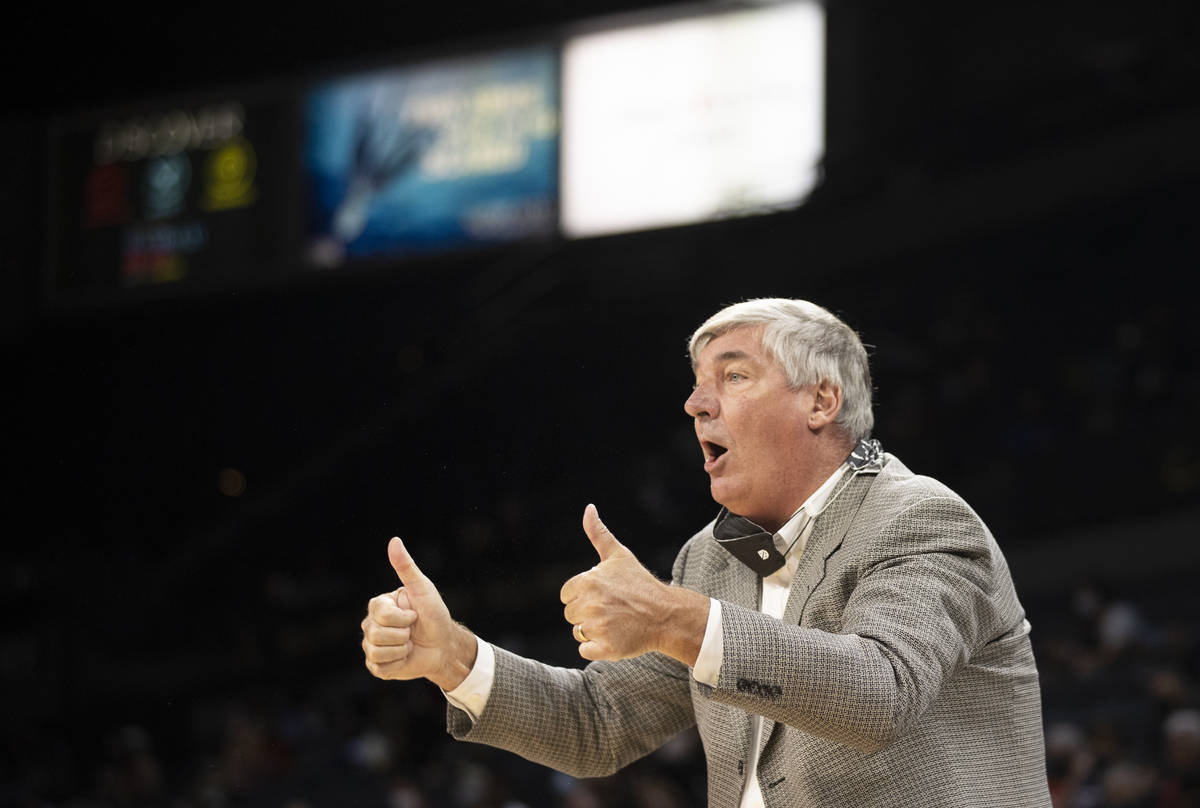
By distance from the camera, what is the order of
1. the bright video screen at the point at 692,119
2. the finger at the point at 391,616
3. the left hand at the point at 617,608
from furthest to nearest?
the bright video screen at the point at 692,119
the finger at the point at 391,616
the left hand at the point at 617,608

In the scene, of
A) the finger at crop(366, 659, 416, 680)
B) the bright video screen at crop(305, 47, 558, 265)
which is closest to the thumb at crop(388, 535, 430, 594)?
the finger at crop(366, 659, 416, 680)

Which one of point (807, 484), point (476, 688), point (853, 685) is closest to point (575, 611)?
point (853, 685)

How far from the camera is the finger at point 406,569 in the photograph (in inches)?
77.0

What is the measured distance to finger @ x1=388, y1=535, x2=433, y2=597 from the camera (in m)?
1.96

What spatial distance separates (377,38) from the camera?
11031mm

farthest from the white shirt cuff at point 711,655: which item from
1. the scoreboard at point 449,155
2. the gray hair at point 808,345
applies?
the scoreboard at point 449,155

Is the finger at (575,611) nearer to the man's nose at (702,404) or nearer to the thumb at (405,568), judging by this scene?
the thumb at (405,568)

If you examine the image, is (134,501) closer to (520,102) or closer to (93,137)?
(93,137)

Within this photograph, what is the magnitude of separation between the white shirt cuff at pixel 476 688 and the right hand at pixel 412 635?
0.01 m

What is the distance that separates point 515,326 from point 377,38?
2444 millimetres

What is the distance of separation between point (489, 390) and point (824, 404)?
8.22 meters

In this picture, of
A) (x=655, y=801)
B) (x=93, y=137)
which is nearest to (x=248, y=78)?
(x=93, y=137)

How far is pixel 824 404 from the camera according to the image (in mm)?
2129

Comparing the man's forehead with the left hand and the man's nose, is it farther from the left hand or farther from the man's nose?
the left hand
